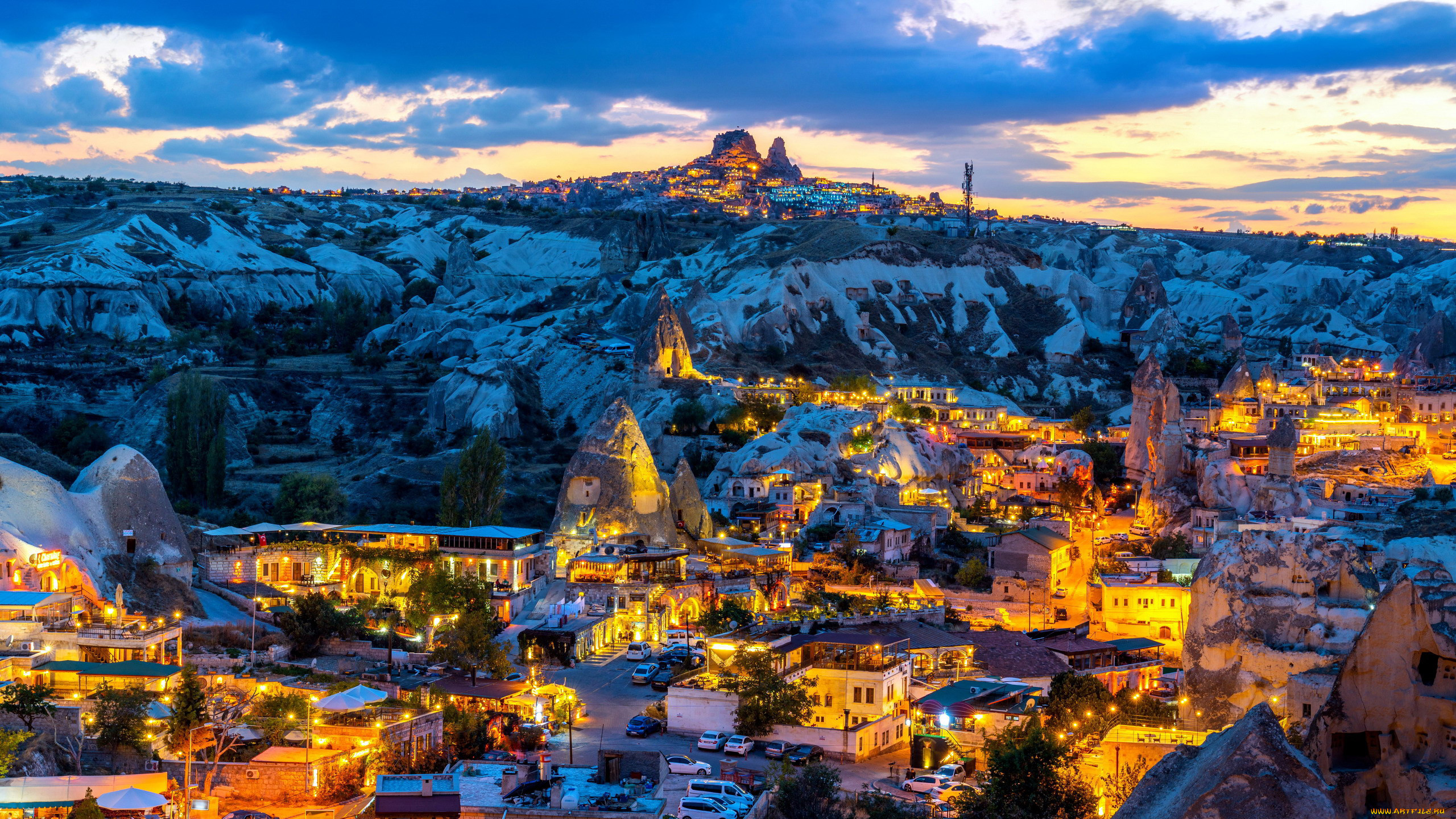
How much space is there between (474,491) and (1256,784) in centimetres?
4242

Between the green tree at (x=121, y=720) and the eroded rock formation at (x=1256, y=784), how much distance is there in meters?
18.0

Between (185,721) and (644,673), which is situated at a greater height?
(185,721)

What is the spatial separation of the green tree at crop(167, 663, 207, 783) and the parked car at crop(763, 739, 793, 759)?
9.46 meters

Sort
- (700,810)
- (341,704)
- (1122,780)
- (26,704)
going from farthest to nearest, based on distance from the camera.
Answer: (341,704)
(26,704)
(1122,780)
(700,810)

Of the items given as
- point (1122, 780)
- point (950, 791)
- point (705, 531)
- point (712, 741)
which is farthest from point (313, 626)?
point (1122, 780)

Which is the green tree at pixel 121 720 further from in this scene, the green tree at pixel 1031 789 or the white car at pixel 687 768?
the green tree at pixel 1031 789

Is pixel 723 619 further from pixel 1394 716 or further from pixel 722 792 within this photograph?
pixel 1394 716

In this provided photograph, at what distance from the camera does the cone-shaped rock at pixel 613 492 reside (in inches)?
1810

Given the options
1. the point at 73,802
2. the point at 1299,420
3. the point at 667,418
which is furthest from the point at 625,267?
the point at 73,802

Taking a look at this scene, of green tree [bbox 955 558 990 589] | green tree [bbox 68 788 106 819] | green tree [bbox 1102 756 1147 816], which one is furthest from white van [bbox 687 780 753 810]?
green tree [bbox 955 558 990 589]

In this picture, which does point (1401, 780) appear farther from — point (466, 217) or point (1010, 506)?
point (466, 217)

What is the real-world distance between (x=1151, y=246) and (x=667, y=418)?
90579mm

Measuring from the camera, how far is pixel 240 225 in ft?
408

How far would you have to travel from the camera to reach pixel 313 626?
3303 cm
